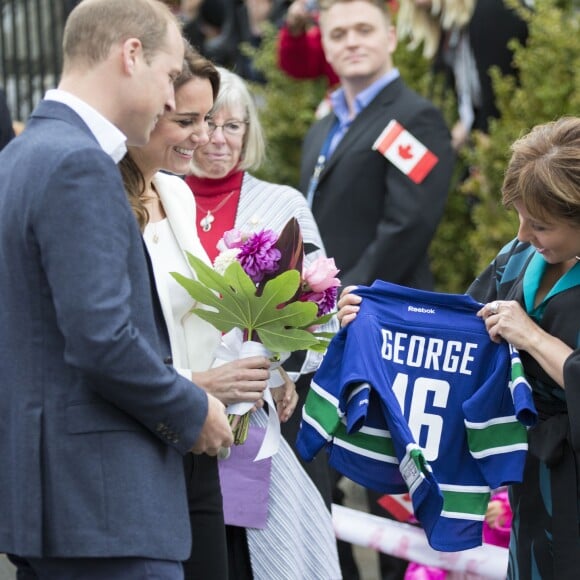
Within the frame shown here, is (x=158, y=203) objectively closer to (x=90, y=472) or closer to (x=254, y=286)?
(x=254, y=286)

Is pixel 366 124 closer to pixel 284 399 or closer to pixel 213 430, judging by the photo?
pixel 284 399

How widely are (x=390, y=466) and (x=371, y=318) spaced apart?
0.45 meters

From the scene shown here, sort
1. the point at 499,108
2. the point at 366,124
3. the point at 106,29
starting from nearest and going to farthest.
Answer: the point at 106,29 → the point at 366,124 → the point at 499,108

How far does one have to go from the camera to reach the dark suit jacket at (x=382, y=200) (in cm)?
504

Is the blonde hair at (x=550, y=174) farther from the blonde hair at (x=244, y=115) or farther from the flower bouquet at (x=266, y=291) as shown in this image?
the blonde hair at (x=244, y=115)

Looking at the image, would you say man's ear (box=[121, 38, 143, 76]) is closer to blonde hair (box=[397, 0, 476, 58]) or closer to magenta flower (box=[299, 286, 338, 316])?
magenta flower (box=[299, 286, 338, 316])

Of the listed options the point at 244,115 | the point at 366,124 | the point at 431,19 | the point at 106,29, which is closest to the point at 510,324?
the point at 244,115

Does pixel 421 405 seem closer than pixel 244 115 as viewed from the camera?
Yes

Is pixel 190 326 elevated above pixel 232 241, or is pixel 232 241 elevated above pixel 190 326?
pixel 232 241

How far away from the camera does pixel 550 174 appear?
10.5 feet

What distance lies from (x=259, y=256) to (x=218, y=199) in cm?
94

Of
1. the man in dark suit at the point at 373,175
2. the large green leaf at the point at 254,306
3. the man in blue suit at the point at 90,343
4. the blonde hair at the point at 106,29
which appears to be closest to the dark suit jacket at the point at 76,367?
the man in blue suit at the point at 90,343

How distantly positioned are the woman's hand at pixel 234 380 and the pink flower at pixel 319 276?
25 centimetres

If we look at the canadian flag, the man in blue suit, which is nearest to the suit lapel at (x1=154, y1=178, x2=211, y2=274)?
the man in blue suit
